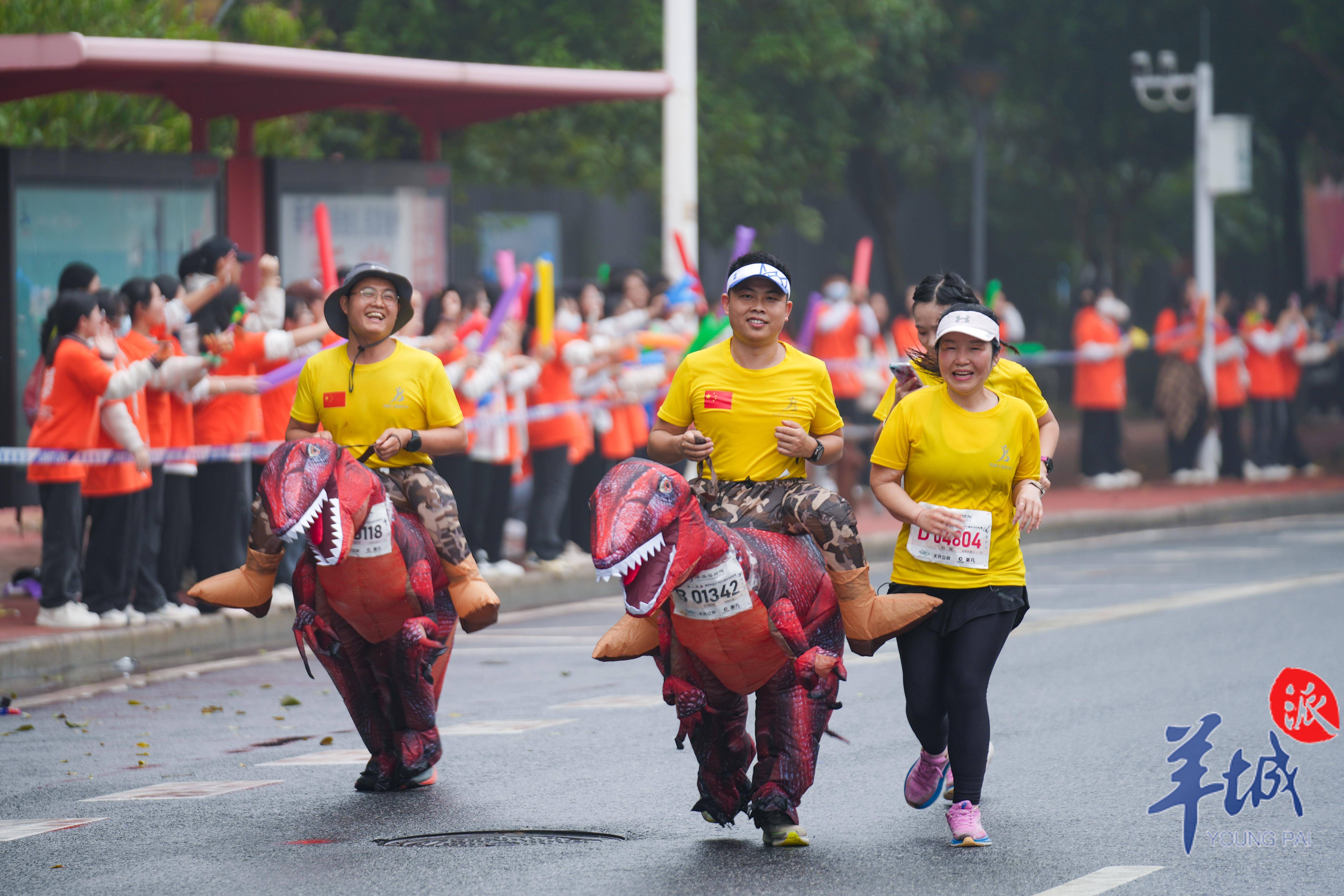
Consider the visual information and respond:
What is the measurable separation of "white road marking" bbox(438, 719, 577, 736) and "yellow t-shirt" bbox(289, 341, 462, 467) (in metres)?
1.63

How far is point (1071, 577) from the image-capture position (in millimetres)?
13523

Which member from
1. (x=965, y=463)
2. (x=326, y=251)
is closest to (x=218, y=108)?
(x=326, y=251)

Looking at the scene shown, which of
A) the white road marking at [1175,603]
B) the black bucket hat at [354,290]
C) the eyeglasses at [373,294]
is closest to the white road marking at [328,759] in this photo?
the black bucket hat at [354,290]

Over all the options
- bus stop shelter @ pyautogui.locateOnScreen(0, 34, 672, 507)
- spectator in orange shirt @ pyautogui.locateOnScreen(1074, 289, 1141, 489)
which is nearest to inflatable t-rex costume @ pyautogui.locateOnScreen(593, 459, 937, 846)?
bus stop shelter @ pyautogui.locateOnScreen(0, 34, 672, 507)

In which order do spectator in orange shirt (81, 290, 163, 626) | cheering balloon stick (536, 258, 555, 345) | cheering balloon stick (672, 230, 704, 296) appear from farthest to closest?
cheering balloon stick (672, 230, 704, 296) < cheering balloon stick (536, 258, 555, 345) < spectator in orange shirt (81, 290, 163, 626)

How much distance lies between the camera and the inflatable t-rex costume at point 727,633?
5566mm

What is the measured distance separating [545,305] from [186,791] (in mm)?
6317

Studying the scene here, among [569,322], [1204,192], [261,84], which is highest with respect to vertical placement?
[261,84]

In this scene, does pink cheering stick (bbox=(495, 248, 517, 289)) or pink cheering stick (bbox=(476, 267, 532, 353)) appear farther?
pink cheering stick (bbox=(495, 248, 517, 289))

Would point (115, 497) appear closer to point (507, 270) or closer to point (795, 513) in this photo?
point (507, 270)

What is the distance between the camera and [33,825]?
6.59 m

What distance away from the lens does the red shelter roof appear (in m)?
11.4

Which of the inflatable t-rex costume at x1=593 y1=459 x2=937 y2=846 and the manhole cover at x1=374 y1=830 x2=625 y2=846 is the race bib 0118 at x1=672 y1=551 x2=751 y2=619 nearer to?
the inflatable t-rex costume at x1=593 y1=459 x2=937 y2=846

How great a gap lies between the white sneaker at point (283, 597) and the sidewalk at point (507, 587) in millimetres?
88
